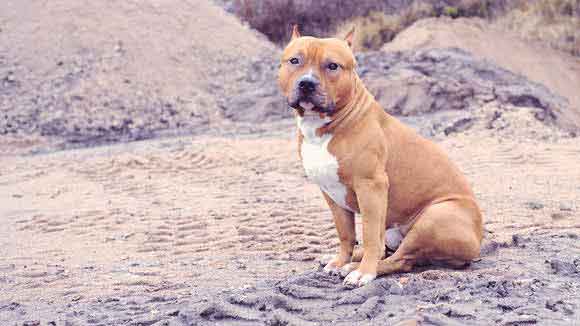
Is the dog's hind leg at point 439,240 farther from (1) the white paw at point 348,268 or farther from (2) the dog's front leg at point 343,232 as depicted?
(2) the dog's front leg at point 343,232

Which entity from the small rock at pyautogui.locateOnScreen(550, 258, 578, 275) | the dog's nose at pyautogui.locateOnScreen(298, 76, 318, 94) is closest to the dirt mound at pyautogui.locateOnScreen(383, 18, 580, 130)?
the small rock at pyautogui.locateOnScreen(550, 258, 578, 275)

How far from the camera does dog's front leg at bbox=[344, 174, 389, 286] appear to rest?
480 cm

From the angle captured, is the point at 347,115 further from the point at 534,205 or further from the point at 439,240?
the point at 534,205

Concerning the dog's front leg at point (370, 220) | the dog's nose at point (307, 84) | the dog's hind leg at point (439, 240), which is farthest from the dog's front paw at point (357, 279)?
the dog's nose at point (307, 84)

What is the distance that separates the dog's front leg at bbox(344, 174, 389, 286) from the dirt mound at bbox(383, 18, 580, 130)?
12.7 m

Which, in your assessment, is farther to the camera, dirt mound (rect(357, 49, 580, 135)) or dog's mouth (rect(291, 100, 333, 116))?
dirt mound (rect(357, 49, 580, 135))

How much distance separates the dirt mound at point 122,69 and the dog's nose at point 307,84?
9.88 m

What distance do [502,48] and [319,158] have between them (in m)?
14.5

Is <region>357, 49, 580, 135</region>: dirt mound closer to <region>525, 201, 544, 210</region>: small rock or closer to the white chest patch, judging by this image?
<region>525, 201, 544, 210</region>: small rock

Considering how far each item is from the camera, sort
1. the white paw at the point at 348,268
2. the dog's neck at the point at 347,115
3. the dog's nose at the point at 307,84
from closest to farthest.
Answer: the dog's nose at the point at 307,84 → the dog's neck at the point at 347,115 → the white paw at the point at 348,268

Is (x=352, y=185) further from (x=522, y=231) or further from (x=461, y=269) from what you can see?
(x=522, y=231)

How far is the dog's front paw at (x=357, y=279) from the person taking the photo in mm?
4785

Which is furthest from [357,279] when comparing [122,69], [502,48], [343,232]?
[502,48]

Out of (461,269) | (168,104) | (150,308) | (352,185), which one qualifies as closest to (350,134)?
(352,185)
